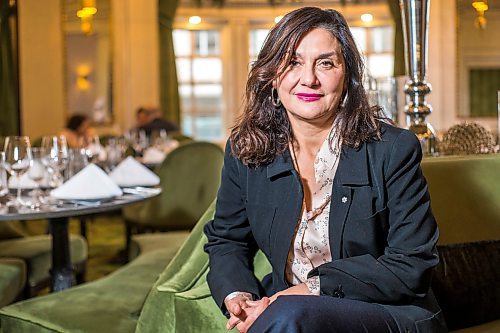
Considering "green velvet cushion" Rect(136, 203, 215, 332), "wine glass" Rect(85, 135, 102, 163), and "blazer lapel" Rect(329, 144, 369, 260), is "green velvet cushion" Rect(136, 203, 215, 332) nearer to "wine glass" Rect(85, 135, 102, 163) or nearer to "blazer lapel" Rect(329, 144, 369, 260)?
"blazer lapel" Rect(329, 144, 369, 260)

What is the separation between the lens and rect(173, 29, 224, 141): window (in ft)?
41.2

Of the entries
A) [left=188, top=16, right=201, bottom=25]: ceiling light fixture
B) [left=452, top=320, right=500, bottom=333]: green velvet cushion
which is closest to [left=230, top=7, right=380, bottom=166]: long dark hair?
[left=452, top=320, right=500, bottom=333]: green velvet cushion

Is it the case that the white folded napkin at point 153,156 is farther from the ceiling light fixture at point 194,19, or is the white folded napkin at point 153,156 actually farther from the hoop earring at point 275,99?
the hoop earring at point 275,99

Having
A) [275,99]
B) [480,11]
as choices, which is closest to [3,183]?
[275,99]

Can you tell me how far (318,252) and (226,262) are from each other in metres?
0.27

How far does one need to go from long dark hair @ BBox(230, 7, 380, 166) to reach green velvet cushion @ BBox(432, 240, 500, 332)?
58 cm

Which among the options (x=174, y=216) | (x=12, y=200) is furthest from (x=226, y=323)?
(x=174, y=216)

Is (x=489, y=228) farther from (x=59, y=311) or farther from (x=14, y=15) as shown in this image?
(x=14, y=15)

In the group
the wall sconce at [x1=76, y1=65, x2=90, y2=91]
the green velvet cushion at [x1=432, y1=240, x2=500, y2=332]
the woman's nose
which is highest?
A: the wall sconce at [x1=76, y1=65, x2=90, y2=91]

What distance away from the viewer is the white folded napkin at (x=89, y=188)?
11.9ft

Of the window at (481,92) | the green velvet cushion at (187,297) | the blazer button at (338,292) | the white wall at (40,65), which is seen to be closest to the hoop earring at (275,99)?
the green velvet cushion at (187,297)

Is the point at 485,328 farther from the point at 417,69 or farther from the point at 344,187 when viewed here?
the point at 417,69

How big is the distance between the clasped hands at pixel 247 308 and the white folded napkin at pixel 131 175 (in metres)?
2.41

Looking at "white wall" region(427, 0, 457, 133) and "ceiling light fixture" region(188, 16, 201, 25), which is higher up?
"ceiling light fixture" region(188, 16, 201, 25)
